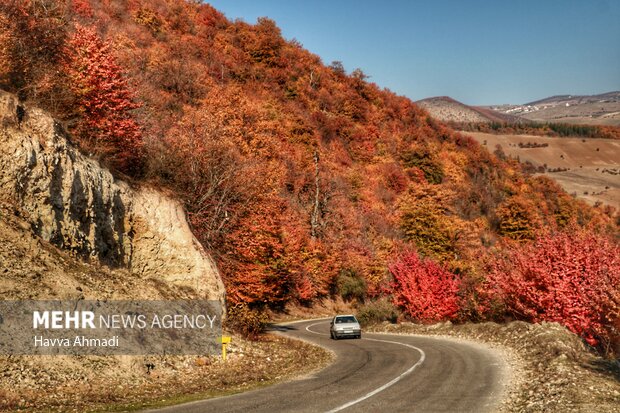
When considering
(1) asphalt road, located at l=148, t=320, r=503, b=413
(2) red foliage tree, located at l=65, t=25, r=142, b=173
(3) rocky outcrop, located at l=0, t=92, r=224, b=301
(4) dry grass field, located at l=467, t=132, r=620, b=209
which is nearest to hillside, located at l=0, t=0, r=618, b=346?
(2) red foliage tree, located at l=65, t=25, r=142, b=173

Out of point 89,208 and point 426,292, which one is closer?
point 89,208

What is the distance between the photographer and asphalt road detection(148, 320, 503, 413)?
37.5 ft

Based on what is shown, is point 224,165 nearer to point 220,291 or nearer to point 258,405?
point 220,291

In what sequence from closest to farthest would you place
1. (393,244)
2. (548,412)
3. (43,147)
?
(548,412), (43,147), (393,244)

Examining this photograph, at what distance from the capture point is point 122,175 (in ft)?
72.3

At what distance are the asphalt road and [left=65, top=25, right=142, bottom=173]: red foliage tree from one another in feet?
44.6

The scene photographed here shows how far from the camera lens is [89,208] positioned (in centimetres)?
1847

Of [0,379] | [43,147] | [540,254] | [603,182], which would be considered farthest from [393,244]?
[603,182]

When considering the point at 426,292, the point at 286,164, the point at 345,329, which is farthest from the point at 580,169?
the point at 345,329

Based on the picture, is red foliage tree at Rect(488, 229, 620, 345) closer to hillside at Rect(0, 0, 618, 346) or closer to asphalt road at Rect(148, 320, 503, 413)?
hillside at Rect(0, 0, 618, 346)

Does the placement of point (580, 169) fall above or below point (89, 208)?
above

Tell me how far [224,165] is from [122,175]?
34.1 ft

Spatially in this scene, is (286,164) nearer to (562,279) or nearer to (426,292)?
(426,292)

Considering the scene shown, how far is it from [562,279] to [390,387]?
1705 centimetres
